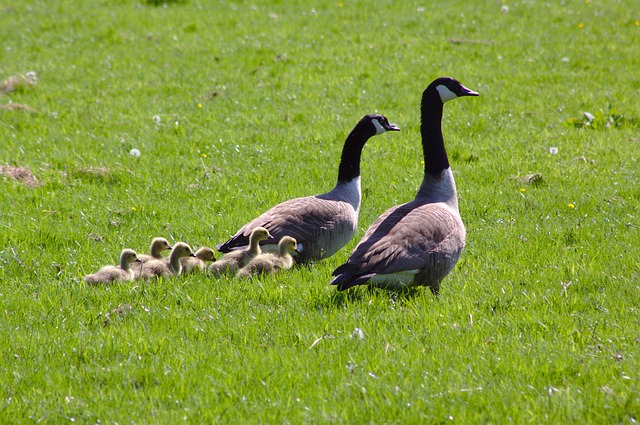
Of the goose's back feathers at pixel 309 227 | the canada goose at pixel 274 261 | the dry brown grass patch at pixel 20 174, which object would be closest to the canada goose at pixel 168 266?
the goose's back feathers at pixel 309 227

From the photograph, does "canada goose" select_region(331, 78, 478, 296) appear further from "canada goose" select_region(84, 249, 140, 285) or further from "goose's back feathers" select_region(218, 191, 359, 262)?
"canada goose" select_region(84, 249, 140, 285)

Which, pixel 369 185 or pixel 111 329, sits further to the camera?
pixel 369 185

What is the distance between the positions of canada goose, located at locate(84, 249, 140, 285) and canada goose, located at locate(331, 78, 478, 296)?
2.24 m

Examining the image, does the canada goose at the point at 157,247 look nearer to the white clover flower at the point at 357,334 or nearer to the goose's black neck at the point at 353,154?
the goose's black neck at the point at 353,154

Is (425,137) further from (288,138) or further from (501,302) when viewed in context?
(288,138)

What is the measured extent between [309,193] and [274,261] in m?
2.77

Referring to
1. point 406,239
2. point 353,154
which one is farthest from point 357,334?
point 353,154

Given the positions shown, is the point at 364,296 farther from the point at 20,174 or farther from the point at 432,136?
the point at 20,174

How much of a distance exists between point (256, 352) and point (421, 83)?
10.4 m

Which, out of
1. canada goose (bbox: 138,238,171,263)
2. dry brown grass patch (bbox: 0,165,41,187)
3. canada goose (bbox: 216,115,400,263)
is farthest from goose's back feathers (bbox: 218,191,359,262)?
dry brown grass patch (bbox: 0,165,41,187)

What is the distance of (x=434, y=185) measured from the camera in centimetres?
865

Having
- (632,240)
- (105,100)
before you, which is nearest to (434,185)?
(632,240)

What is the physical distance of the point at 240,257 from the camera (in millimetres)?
8383

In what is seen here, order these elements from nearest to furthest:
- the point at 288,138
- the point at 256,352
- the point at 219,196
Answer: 1. the point at 256,352
2. the point at 219,196
3. the point at 288,138
